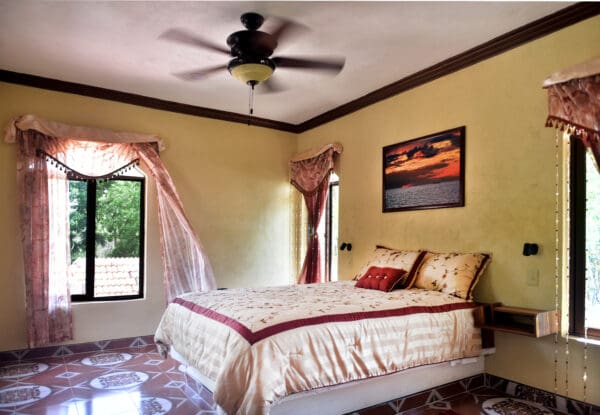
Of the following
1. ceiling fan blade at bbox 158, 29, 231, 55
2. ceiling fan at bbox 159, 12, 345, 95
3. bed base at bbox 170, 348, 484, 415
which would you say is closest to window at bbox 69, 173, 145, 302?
Result: bed base at bbox 170, 348, 484, 415

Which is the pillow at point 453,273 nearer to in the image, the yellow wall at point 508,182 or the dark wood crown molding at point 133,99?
the yellow wall at point 508,182

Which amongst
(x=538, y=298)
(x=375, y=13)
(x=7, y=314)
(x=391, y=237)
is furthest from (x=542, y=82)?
(x=7, y=314)

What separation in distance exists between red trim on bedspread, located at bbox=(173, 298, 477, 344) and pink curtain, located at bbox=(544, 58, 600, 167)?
1389 mm

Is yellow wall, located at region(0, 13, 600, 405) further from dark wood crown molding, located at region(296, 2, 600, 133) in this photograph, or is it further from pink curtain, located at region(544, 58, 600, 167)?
pink curtain, located at region(544, 58, 600, 167)

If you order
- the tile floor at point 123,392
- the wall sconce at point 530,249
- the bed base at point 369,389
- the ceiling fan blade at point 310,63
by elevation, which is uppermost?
the ceiling fan blade at point 310,63

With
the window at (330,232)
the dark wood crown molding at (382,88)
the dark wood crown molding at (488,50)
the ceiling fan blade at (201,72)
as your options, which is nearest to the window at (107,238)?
the dark wood crown molding at (382,88)

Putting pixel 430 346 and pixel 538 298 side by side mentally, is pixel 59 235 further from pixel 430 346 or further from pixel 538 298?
pixel 538 298

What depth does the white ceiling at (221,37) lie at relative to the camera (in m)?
2.88

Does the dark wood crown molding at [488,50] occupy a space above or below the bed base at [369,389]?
above

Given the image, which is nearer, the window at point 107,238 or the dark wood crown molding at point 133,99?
the dark wood crown molding at point 133,99

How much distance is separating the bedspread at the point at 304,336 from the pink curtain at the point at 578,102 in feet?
4.59

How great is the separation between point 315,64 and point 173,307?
2.26 metres

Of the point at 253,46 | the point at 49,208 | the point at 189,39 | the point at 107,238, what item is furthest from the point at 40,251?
the point at 253,46

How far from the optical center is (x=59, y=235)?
13.9ft
